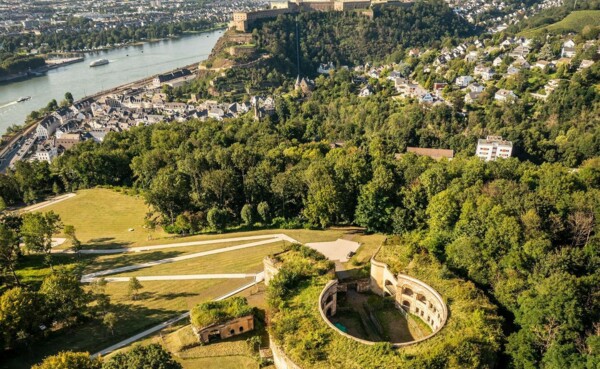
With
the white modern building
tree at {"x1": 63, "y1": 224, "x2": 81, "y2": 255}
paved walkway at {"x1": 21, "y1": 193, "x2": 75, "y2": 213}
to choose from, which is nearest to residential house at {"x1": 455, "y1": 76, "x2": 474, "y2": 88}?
the white modern building

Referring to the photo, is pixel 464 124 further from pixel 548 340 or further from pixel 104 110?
pixel 104 110

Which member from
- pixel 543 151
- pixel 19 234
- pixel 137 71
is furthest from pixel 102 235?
pixel 137 71

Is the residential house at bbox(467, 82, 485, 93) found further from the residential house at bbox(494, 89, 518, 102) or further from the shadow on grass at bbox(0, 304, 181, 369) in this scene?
the shadow on grass at bbox(0, 304, 181, 369)

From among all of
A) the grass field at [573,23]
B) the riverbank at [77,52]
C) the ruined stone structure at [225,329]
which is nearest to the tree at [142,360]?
the ruined stone structure at [225,329]

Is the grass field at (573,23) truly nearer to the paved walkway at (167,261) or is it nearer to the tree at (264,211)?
the tree at (264,211)

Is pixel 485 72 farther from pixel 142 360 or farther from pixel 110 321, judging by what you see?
pixel 142 360
